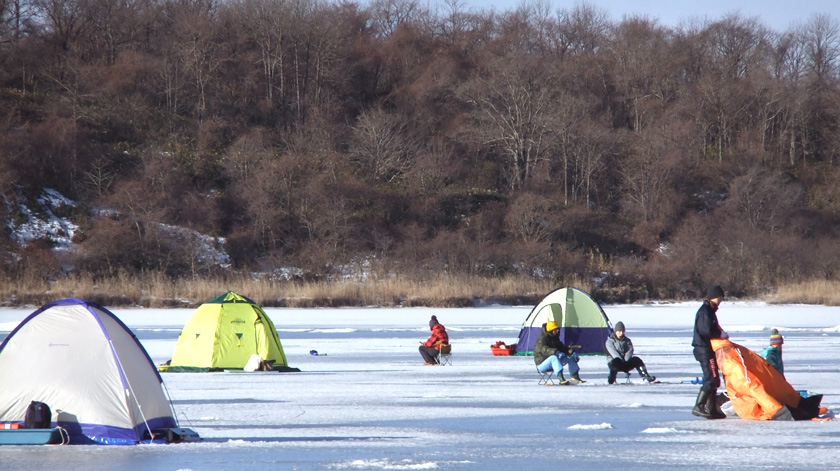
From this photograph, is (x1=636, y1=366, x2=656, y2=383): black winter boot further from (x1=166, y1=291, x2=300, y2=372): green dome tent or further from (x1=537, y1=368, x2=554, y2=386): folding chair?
(x1=166, y1=291, x2=300, y2=372): green dome tent

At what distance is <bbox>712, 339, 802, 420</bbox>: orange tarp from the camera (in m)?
10.5

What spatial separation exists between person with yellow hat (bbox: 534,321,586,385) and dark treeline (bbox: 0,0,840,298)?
29026 mm

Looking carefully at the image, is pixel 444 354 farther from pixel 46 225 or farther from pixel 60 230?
pixel 46 225

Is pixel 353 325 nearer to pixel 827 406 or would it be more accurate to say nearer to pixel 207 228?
pixel 827 406

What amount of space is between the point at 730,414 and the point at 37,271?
3666 cm

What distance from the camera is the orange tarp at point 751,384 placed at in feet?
34.4

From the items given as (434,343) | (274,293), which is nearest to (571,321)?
(434,343)

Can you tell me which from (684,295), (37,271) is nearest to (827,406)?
(684,295)

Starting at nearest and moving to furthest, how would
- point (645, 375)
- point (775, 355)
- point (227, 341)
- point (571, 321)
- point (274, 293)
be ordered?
point (775, 355) → point (645, 375) → point (227, 341) → point (571, 321) → point (274, 293)

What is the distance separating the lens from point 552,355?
14453 millimetres

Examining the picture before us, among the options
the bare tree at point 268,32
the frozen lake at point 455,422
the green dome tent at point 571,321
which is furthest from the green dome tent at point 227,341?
the bare tree at point 268,32

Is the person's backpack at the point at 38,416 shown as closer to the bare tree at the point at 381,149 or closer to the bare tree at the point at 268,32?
the bare tree at the point at 381,149

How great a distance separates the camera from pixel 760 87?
6694 cm

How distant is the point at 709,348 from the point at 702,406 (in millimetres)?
751
